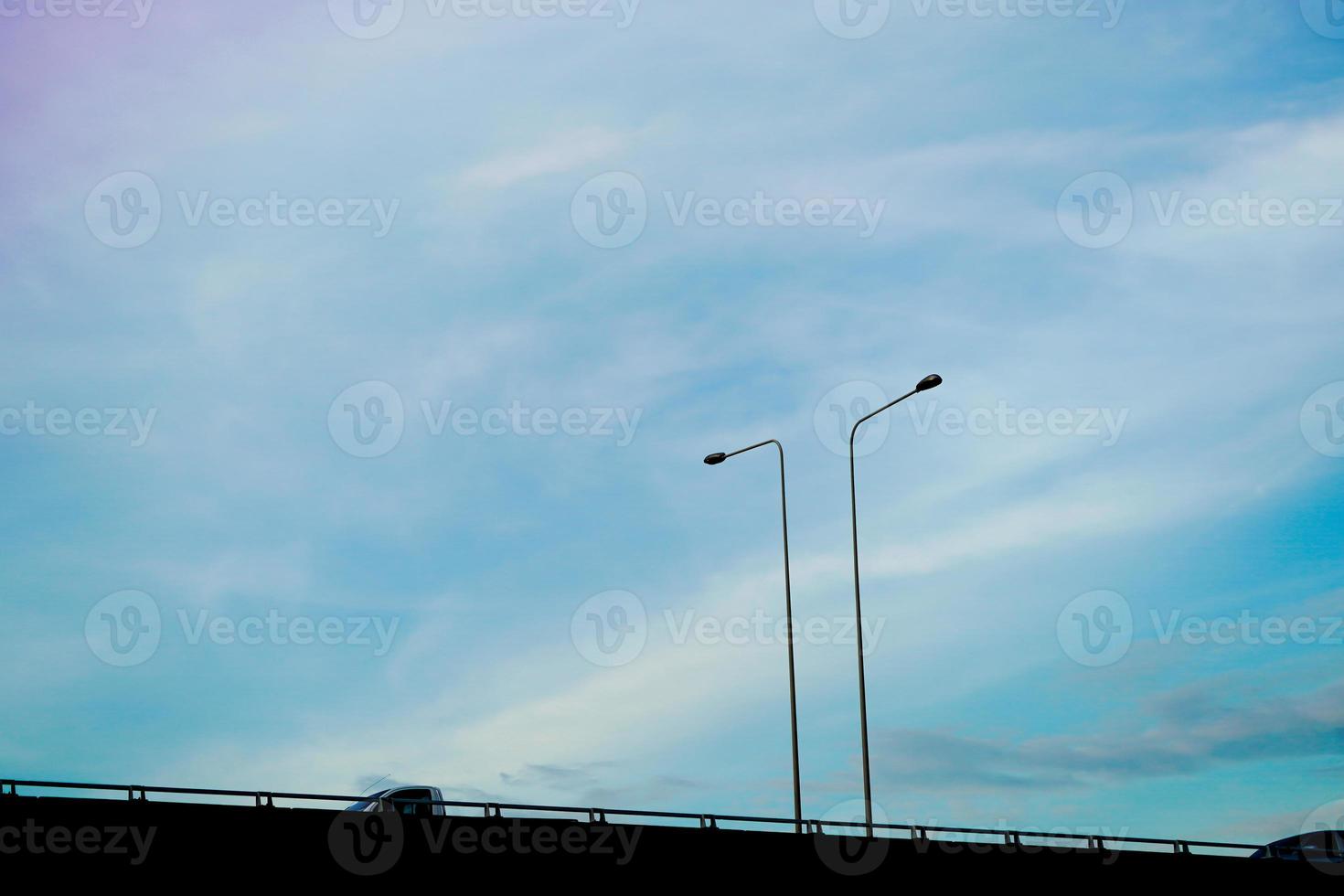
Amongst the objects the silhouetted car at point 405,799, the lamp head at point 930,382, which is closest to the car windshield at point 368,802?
the silhouetted car at point 405,799

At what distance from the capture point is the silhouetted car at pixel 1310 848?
3095 cm

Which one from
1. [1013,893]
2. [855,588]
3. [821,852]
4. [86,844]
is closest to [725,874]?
[821,852]

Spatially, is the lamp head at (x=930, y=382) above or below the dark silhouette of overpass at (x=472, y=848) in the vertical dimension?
above

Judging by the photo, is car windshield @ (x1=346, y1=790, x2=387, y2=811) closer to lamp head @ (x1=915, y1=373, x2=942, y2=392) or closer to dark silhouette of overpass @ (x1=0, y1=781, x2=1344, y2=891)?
dark silhouette of overpass @ (x1=0, y1=781, x2=1344, y2=891)

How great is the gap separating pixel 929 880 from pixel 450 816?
1098cm

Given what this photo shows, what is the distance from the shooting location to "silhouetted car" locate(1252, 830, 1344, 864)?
31.0 m

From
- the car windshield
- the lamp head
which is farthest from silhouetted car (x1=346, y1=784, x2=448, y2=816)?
the lamp head

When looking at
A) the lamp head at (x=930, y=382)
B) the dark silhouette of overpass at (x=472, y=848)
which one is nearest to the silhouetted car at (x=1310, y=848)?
the dark silhouette of overpass at (x=472, y=848)

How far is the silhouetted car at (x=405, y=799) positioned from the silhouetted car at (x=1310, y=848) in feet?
67.7

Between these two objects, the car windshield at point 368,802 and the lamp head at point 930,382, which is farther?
the lamp head at point 930,382

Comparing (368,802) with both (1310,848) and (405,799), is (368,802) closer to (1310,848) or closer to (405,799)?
(405,799)

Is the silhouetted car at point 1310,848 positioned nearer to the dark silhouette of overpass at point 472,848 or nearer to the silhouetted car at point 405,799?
the dark silhouette of overpass at point 472,848

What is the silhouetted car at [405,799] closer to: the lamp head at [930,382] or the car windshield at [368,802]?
the car windshield at [368,802]

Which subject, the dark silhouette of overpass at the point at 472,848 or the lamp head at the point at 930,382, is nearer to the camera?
the dark silhouette of overpass at the point at 472,848
